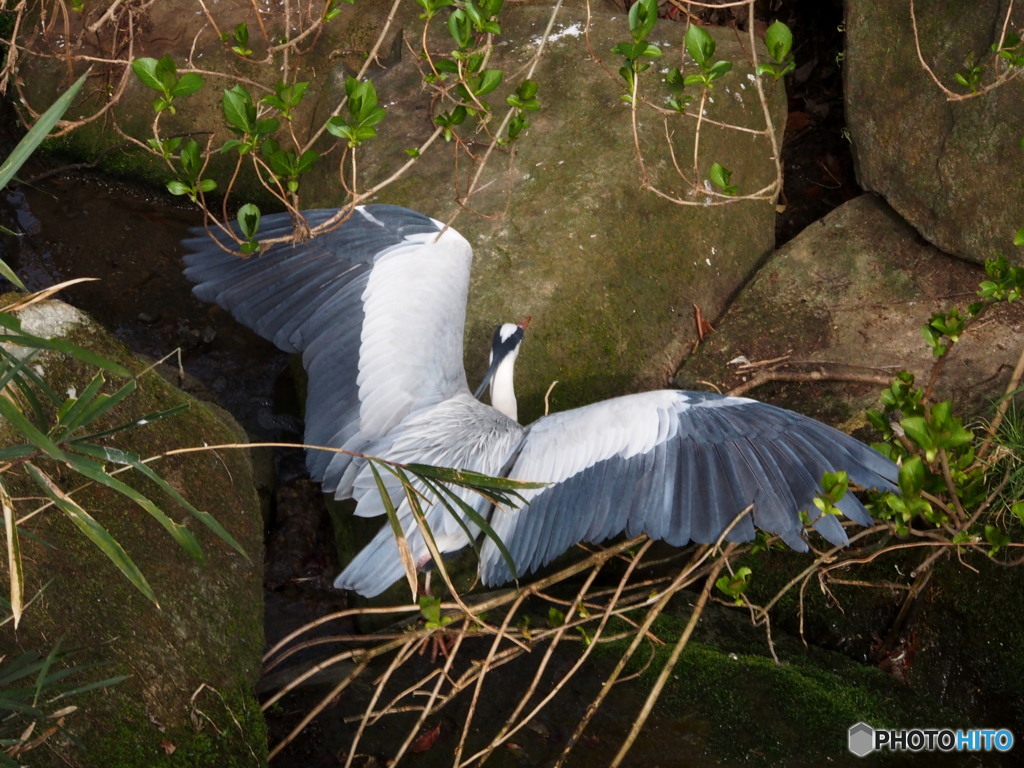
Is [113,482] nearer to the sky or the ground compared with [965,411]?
nearer to the sky

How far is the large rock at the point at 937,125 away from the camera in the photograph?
336 cm

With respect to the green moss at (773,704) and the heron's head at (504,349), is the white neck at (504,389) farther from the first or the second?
the green moss at (773,704)

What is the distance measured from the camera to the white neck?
313cm

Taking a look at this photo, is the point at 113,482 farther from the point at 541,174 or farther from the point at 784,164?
the point at 784,164

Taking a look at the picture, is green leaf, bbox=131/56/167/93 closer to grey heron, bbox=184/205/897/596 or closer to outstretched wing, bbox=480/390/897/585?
grey heron, bbox=184/205/897/596

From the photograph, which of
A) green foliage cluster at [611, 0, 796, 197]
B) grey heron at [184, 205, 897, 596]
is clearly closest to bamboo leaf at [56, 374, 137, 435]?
grey heron at [184, 205, 897, 596]

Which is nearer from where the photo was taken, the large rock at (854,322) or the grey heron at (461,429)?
the grey heron at (461,429)

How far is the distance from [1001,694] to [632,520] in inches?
43.5

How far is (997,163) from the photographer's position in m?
3.38

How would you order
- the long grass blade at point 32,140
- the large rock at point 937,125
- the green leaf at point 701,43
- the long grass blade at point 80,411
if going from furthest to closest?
the large rock at point 937,125 < the green leaf at point 701,43 < the long grass blade at point 80,411 < the long grass blade at point 32,140

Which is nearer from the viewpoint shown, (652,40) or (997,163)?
(997,163)

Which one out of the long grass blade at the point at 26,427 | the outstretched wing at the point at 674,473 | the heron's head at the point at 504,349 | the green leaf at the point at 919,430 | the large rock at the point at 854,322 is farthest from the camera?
the large rock at the point at 854,322

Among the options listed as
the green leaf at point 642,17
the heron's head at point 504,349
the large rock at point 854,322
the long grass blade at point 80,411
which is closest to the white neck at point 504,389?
the heron's head at point 504,349

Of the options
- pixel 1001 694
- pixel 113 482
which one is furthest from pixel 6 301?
pixel 1001 694
